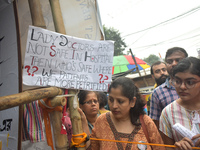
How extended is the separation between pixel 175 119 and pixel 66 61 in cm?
109

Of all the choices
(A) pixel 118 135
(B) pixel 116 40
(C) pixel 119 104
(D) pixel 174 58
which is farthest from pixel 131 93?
(B) pixel 116 40

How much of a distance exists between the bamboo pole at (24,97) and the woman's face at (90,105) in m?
0.83

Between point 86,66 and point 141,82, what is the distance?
7.19m

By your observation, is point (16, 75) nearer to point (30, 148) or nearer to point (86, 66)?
point (86, 66)

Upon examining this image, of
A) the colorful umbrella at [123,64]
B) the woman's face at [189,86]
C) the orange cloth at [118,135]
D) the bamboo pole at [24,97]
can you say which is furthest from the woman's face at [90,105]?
the colorful umbrella at [123,64]

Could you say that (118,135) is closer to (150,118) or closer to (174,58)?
(150,118)

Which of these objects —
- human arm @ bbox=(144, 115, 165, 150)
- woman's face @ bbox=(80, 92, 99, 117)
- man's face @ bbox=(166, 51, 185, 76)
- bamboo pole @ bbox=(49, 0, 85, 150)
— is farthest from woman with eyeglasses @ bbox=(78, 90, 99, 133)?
man's face @ bbox=(166, 51, 185, 76)

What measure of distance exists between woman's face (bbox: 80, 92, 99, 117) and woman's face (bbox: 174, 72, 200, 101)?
1.18m

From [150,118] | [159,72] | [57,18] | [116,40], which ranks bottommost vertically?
[150,118]

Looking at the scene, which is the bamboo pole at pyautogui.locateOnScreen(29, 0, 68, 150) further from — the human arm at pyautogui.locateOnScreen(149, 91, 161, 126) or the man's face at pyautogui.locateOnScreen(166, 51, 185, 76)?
the man's face at pyautogui.locateOnScreen(166, 51, 185, 76)

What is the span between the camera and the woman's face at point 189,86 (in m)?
1.38

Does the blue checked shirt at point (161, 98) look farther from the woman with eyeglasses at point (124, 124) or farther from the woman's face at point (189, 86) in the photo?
the woman's face at point (189, 86)

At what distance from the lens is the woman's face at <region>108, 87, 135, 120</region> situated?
1.52 meters

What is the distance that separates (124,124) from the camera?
1.55 meters
